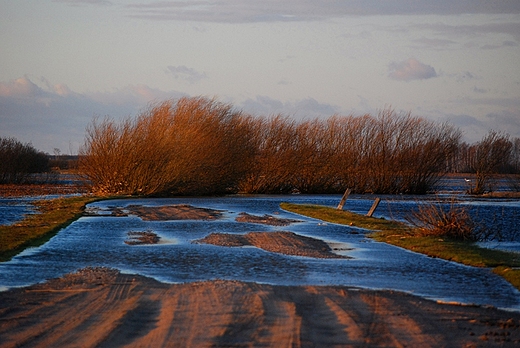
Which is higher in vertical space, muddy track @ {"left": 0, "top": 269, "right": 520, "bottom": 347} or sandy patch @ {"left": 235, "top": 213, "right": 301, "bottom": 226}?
sandy patch @ {"left": 235, "top": 213, "right": 301, "bottom": 226}

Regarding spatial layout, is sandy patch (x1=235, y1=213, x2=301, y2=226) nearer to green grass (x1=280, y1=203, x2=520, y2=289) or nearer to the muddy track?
green grass (x1=280, y1=203, x2=520, y2=289)

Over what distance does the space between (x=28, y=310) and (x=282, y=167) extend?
51.7m

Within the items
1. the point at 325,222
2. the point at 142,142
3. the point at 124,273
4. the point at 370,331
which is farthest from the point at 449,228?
the point at 142,142

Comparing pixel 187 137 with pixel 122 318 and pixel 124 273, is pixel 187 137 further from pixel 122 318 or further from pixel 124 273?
pixel 122 318

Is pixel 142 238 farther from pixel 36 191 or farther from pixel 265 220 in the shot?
pixel 36 191

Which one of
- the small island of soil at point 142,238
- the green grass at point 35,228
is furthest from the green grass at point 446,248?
the green grass at point 35,228

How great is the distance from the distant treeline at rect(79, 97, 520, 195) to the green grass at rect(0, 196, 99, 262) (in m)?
15.5

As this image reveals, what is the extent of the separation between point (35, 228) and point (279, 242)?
8.29m

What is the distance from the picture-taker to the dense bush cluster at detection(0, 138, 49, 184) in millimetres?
70969

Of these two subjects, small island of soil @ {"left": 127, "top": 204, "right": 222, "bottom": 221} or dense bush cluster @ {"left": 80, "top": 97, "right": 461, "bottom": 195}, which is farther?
dense bush cluster @ {"left": 80, "top": 97, "right": 461, "bottom": 195}

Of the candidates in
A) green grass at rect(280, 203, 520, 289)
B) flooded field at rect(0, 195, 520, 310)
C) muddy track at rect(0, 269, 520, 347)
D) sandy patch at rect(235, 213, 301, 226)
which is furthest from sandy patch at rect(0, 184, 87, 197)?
muddy track at rect(0, 269, 520, 347)

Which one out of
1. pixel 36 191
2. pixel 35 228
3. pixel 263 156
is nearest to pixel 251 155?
pixel 263 156

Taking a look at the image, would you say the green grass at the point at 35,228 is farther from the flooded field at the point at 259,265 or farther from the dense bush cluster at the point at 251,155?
the dense bush cluster at the point at 251,155

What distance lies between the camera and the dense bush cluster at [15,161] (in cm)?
7097
